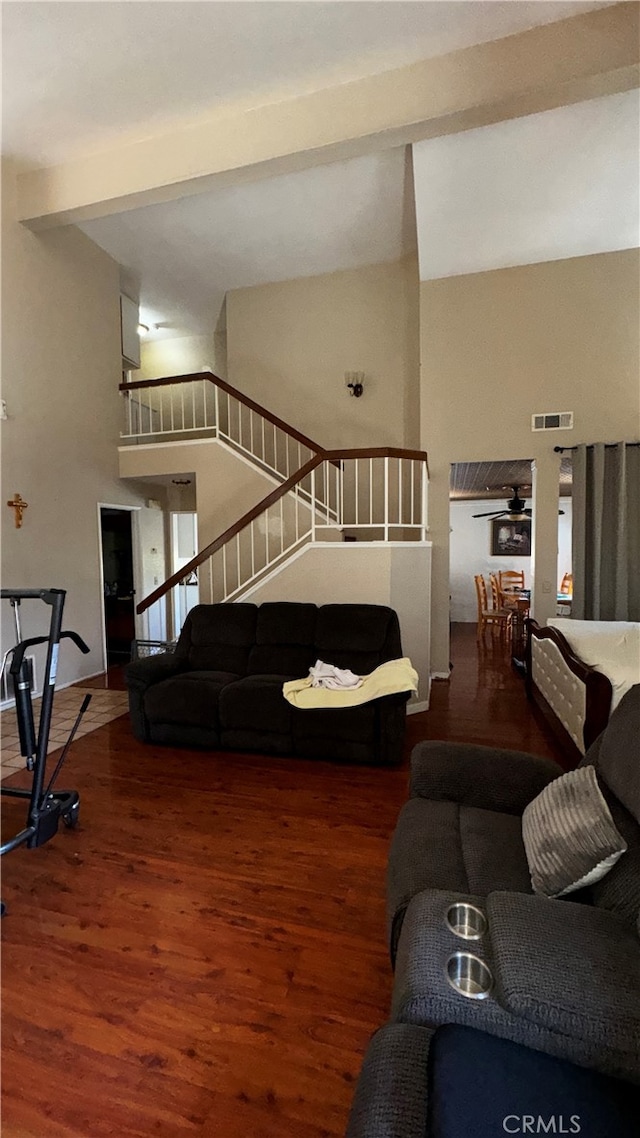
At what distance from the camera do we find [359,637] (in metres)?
3.65

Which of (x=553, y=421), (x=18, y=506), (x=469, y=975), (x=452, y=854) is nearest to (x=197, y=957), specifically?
(x=452, y=854)

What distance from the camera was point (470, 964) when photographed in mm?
1049

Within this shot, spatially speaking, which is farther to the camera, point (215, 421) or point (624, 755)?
point (215, 421)

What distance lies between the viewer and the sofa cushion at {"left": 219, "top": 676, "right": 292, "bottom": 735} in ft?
10.6

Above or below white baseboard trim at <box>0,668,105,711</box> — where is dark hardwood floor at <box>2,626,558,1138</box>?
below

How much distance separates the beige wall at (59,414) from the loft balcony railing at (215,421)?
43cm

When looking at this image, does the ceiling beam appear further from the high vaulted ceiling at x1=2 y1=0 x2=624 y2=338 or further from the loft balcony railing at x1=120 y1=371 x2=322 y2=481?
the loft balcony railing at x1=120 y1=371 x2=322 y2=481

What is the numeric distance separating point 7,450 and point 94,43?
2984mm

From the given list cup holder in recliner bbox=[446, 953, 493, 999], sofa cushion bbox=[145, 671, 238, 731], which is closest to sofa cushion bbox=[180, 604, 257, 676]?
sofa cushion bbox=[145, 671, 238, 731]

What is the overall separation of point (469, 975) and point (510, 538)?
28.3 ft

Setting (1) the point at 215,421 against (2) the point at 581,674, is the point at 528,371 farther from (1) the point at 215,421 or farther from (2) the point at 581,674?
(1) the point at 215,421

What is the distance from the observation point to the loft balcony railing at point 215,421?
5820 mm

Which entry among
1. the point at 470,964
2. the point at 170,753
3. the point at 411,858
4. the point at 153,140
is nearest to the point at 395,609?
the point at 170,753

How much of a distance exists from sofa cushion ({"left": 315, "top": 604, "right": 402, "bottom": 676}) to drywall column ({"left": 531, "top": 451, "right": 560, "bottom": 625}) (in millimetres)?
2268
